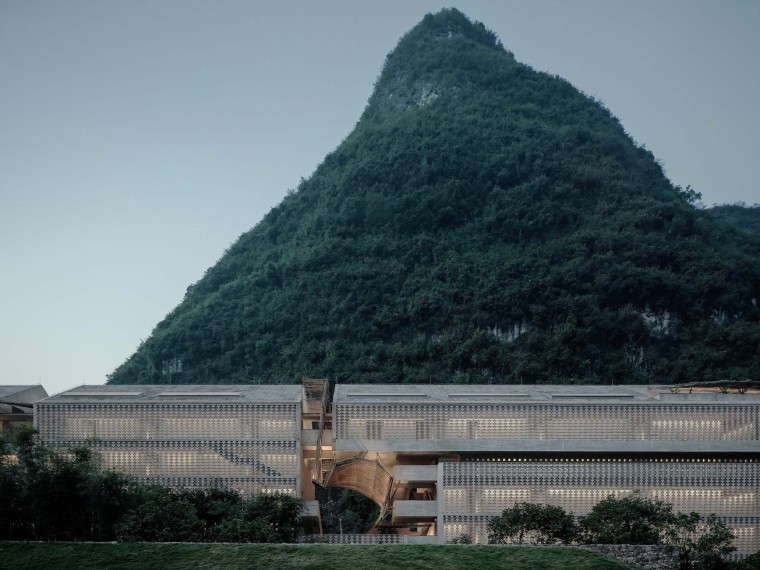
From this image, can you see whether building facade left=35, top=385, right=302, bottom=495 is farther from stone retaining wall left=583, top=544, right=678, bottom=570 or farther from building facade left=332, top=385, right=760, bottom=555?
stone retaining wall left=583, top=544, right=678, bottom=570

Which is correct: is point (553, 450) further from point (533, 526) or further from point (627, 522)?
point (627, 522)

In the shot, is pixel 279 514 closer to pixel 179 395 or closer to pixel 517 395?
pixel 179 395

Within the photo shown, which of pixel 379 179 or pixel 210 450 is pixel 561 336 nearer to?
pixel 379 179

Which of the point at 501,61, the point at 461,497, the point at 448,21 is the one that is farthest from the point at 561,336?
the point at 448,21

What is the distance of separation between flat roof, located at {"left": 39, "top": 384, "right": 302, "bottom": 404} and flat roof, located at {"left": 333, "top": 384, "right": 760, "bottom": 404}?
9.69 feet

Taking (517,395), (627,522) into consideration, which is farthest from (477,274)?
(627,522)

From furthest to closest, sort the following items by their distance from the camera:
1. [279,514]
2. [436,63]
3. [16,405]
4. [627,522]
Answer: [436,63]
[16,405]
[279,514]
[627,522]

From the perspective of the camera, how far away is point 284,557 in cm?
2980

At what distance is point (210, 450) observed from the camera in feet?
147

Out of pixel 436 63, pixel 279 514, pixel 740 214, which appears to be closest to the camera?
pixel 279 514

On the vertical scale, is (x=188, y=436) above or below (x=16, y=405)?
below

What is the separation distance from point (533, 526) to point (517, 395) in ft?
31.1

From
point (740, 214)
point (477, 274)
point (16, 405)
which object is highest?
point (740, 214)

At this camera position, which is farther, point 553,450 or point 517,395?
point 517,395
